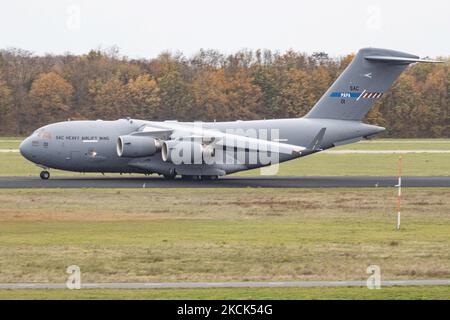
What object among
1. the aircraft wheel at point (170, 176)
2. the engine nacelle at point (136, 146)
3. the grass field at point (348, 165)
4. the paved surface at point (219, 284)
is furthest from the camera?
the grass field at point (348, 165)

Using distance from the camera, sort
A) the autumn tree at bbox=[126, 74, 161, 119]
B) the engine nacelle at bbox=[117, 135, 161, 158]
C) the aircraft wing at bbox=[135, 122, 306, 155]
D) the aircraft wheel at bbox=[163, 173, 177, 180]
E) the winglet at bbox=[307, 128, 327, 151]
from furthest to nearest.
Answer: the autumn tree at bbox=[126, 74, 161, 119] → the aircraft wheel at bbox=[163, 173, 177, 180] → the engine nacelle at bbox=[117, 135, 161, 158] → the aircraft wing at bbox=[135, 122, 306, 155] → the winglet at bbox=[307, 128, 327, 151]

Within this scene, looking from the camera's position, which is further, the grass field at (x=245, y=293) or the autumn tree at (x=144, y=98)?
the autumn tree at (x=144, y=98)

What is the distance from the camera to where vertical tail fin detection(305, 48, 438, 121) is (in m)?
45.6

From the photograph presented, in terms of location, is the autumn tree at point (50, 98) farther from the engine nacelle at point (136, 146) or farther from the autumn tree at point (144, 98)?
the engine nacelle at point (136, 146)

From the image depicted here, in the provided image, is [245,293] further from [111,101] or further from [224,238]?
[111,101]

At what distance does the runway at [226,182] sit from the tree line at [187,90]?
38.8 m

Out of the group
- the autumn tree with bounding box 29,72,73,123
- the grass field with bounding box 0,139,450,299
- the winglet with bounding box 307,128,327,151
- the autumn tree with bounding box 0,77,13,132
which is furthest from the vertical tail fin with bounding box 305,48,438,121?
the autumn tree with bounding box 0,77,13,132

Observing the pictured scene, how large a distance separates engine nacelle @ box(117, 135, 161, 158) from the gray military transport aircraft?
0.13 feet

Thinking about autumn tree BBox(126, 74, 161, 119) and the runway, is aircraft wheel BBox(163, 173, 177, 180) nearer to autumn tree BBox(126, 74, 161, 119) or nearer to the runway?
the runway

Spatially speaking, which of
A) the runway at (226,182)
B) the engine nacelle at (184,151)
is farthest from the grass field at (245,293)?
the engine nacelle at (184,151)

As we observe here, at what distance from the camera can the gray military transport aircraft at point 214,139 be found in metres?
42.6

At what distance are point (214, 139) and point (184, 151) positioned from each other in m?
1.34

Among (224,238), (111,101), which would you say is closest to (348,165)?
(224,238)
